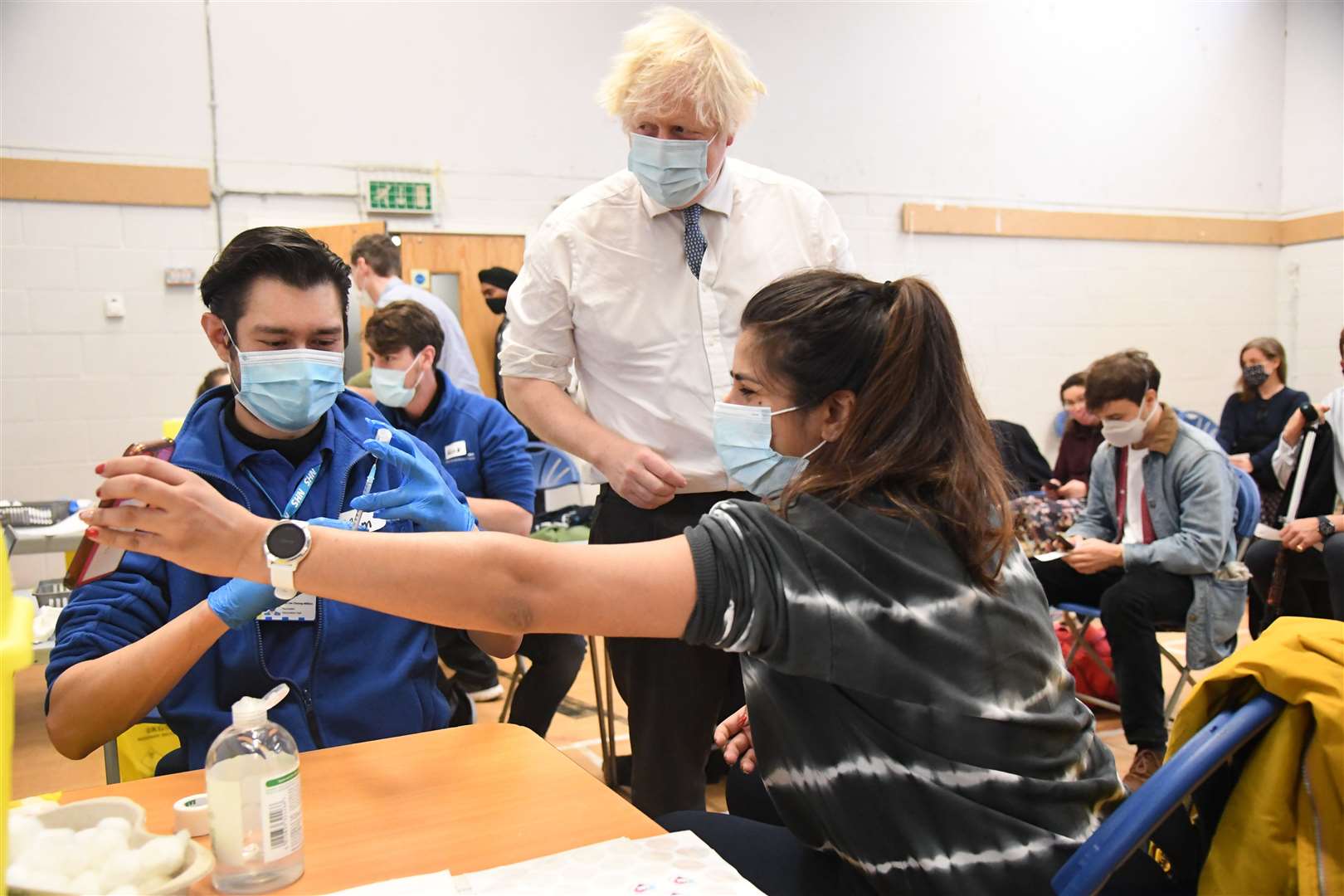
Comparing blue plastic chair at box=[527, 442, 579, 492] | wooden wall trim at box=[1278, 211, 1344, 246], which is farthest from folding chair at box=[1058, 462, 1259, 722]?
wooden wall trim at box=[1278, 211, 1344, 246]

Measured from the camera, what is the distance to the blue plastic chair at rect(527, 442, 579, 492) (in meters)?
3.48

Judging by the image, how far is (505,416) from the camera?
9.57 feet

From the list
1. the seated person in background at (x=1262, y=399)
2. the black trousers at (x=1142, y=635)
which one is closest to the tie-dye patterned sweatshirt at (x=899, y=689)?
the black trousers at (x=1142, y=635)

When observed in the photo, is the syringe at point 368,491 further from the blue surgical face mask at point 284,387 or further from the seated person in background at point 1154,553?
the seated person in background at point 1154,553

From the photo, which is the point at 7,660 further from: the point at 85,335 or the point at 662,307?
the point at 85,335

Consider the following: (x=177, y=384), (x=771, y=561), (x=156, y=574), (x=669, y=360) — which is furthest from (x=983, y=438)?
(x=177, y=384)

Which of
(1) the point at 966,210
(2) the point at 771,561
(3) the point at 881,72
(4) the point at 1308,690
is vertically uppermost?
(3) the point at 881,72

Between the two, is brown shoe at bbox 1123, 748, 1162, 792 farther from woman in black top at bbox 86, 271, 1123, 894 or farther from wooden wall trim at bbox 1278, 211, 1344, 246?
wooden wall trim at bbox 1278, 211, 1344, 246

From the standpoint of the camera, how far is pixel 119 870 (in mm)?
857

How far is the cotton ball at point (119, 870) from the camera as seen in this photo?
2.77 feet

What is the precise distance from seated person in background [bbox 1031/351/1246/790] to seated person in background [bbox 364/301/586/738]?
4.98 feet

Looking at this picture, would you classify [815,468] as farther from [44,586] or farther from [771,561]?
[44,586]

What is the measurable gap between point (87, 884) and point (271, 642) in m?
0.60

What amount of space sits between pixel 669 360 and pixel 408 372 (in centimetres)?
130
